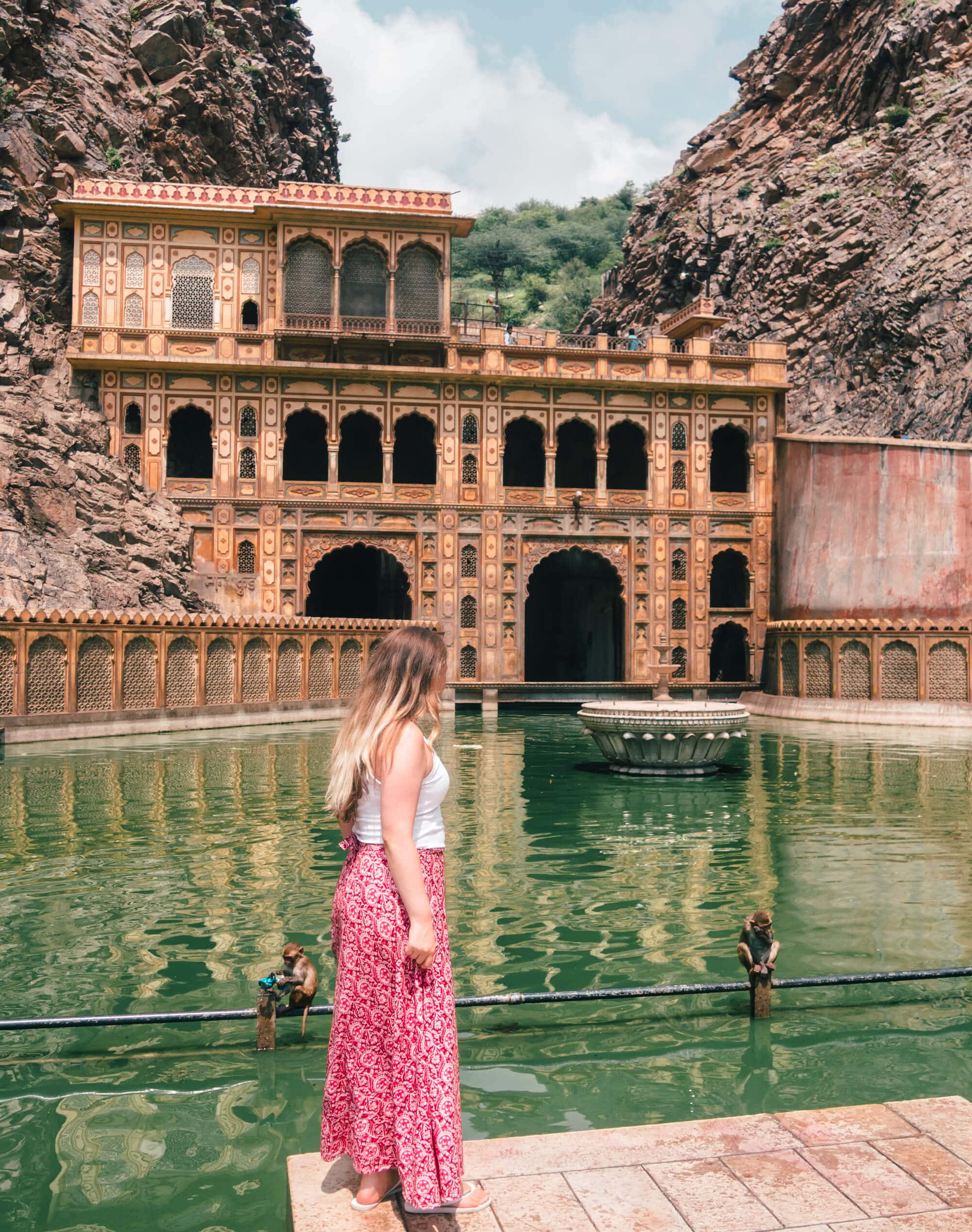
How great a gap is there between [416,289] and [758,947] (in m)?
26.4

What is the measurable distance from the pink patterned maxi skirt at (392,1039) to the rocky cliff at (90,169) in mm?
19127

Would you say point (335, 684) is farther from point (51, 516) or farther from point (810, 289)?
point (810, 289)

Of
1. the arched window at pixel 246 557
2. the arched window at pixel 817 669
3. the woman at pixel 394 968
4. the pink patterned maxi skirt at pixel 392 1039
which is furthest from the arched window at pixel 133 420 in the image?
the pink patterned maxi skirt at pixel 392 1039

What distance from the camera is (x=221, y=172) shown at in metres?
37.7

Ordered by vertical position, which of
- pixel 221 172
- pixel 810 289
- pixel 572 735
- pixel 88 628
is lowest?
pixel 572 735

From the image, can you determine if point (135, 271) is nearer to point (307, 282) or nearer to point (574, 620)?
point (307, 282)

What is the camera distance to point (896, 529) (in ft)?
85.2

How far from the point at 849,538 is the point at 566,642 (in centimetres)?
1148

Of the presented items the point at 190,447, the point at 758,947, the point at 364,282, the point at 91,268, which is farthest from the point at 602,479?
the point at 758,947

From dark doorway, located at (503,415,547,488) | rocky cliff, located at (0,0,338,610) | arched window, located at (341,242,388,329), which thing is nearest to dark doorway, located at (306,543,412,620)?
dark doorway, located at (503,415,547,488)

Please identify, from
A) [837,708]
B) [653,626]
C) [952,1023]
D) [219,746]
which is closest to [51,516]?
[219,746]

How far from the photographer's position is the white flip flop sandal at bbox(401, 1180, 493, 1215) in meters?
3.12

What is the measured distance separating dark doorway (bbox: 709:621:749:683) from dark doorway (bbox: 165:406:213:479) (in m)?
15.6

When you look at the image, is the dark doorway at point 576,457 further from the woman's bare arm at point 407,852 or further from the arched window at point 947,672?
the woman's bare arm at point 407,852
